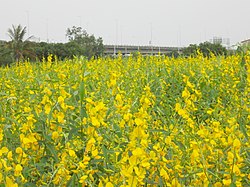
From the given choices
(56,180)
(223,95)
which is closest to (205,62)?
(223,95)

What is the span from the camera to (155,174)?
4.17 ft

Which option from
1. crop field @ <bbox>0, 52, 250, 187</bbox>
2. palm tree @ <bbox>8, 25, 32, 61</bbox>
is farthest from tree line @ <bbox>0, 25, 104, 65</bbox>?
crop field @ <bbox>0, 52, 250, 187</bbox>

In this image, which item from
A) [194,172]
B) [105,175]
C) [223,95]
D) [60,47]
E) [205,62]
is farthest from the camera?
[60,47]

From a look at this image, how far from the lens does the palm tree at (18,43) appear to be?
20.0 meters

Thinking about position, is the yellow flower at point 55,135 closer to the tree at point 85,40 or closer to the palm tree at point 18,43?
the palm tree at point 18,43

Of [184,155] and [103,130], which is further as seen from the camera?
[103,130]

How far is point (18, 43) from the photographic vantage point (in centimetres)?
2203

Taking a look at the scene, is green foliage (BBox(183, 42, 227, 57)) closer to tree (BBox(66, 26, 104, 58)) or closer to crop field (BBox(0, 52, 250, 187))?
crop field (BBox(0, 52, 250, 187))

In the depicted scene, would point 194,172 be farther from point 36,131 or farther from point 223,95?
point 223,95

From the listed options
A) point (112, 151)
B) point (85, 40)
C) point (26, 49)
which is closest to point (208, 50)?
point (112, 151)

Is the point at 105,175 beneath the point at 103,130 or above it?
beneath

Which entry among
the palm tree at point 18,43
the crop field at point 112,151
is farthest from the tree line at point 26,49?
the crop field at point 112,151

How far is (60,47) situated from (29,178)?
25378 millimetres

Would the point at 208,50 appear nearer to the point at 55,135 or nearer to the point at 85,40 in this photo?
the point at 55,135
